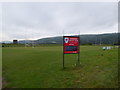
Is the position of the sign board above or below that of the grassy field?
above

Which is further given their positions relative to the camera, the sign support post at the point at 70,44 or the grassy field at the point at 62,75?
the sign support post at the point at 70,44

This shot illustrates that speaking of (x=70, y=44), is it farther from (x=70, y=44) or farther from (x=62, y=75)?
(x=62, y=75)

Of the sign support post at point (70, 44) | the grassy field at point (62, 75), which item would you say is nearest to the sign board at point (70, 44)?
the sign support post at point (70, 44)

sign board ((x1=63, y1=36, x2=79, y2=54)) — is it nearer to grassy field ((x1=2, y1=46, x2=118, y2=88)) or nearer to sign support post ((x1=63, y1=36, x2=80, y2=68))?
sign support post ((x1=63, y1=36, x2=80, y2=68))

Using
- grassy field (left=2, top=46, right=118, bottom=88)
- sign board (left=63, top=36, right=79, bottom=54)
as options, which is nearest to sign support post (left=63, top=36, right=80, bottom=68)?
sign board (left=63, top=36, right=79, bottom=54)

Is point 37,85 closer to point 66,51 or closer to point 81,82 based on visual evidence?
point 81,82

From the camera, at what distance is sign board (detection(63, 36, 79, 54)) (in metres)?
7.28

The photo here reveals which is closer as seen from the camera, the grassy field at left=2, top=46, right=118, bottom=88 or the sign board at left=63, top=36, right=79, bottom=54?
the grassy field at left=2, top=46, right=118, bottom=88

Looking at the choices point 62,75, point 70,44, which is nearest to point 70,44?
point 70,44

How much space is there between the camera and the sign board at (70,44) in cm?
728

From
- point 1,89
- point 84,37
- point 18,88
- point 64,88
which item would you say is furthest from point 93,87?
point 84,37

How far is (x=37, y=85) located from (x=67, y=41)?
383cm

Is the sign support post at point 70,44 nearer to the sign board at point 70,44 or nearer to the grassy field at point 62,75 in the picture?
the sign board at point 70,44

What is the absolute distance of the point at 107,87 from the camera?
385 cm
